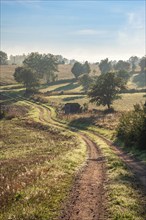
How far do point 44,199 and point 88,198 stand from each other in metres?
2.88

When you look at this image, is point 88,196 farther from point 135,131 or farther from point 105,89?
point 105,89

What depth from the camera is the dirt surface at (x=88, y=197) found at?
16703mm

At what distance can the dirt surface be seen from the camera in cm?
1670

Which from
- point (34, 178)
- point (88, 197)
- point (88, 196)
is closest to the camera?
point (88, 197)

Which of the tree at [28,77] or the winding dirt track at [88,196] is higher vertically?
the tree at [28,77]

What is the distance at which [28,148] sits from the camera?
47094 mm

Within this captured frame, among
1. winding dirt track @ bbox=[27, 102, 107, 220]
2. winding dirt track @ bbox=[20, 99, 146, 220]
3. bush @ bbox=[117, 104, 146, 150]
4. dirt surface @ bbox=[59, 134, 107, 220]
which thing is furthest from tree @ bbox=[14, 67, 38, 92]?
dirt surface @ bbox=[59, 134, 107, 220]

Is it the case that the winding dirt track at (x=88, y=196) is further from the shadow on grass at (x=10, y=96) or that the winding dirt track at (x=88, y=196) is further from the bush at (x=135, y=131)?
the shadow on grass at (x=10, y=96)

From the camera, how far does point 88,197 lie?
64.5 ft

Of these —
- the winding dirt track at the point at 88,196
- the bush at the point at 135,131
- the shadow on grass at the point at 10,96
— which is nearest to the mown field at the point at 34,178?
the winding dirt track at the point at 88,196

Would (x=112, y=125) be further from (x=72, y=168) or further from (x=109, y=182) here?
(x=109, y=182)

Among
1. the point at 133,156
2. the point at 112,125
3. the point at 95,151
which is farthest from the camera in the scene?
the point at 112,125

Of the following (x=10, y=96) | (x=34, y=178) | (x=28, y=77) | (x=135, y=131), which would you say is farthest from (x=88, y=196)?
(x=28, y=77)

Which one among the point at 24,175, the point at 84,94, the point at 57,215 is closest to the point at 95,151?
the point at 24,175
